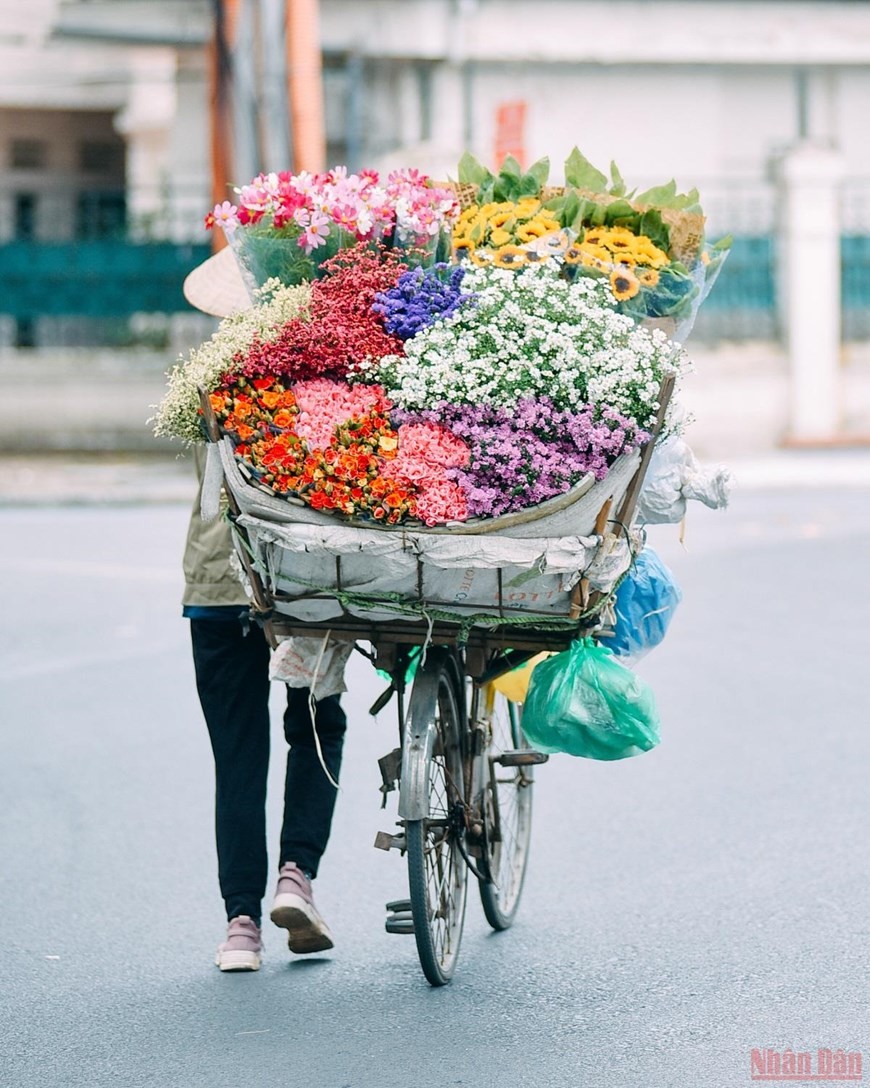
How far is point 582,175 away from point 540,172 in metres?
0.13

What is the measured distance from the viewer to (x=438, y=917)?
16.0 feet

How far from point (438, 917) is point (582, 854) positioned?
148cm

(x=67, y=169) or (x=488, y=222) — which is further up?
(x=67, y=169)

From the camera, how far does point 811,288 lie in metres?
22.8

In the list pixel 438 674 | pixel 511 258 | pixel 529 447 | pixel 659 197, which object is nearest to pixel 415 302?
pixel 511 258

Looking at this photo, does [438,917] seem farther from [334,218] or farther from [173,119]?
[173,119]

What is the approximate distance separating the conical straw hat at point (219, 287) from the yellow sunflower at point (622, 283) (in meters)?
1.02

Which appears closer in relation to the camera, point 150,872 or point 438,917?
point 438,917

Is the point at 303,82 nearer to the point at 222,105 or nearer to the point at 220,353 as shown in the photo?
the point at 222,105

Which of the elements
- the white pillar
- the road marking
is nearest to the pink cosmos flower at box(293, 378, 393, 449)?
the road marking

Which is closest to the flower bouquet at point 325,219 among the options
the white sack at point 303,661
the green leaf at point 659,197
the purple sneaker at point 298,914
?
the green leaf at point 659,197

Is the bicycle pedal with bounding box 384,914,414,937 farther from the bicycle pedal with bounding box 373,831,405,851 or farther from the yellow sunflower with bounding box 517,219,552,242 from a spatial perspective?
the yellow sunflower with bounding box 517,219,552,242

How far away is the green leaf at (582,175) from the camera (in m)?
4.93

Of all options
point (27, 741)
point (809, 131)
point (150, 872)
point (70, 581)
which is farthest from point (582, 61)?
point (150, 872)
